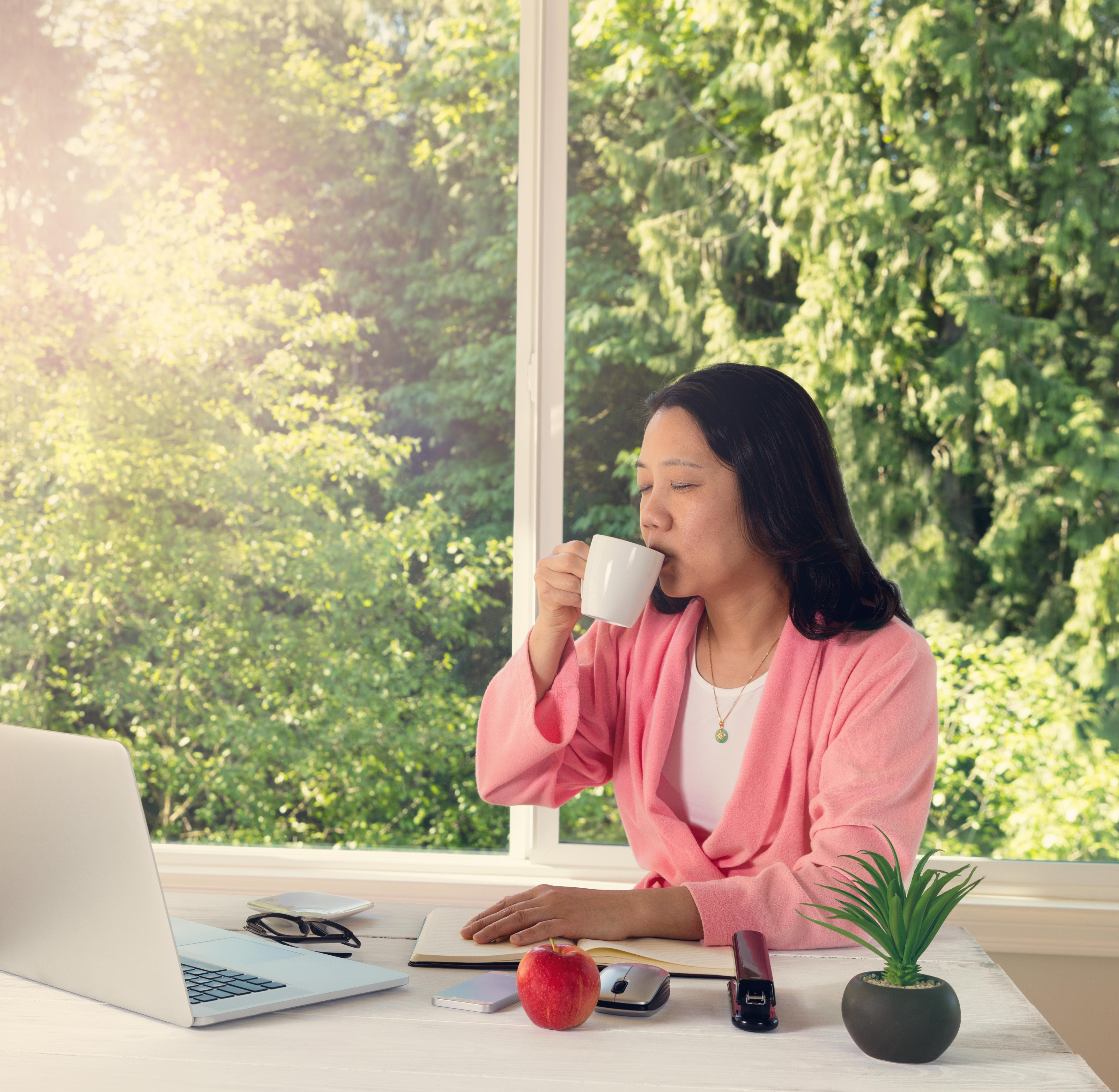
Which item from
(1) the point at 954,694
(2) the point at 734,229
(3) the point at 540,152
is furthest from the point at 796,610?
(3) the point at 540,152

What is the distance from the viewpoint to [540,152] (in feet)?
7.31

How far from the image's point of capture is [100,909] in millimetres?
902

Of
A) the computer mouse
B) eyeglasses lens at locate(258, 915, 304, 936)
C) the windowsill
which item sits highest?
the computer mouse

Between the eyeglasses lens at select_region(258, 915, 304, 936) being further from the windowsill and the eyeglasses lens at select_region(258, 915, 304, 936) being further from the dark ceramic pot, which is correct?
the windowsill

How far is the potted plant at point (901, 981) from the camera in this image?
85cm

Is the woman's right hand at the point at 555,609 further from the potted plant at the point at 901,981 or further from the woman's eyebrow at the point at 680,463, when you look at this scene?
the potted plant at the point at 901,981

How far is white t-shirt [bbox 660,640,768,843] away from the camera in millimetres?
1507

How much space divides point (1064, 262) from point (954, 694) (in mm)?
870

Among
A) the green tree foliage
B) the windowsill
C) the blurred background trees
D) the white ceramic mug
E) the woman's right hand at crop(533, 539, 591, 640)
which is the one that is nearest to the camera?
the white ceramic mug

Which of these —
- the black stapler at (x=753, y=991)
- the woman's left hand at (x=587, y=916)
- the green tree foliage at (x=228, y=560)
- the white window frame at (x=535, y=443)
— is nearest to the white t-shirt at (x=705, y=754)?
the woman's left hand at (x=587, y=916)

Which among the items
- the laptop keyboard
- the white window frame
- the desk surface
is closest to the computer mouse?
the desk surface

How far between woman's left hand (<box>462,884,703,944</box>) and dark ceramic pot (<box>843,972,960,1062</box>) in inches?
11.5

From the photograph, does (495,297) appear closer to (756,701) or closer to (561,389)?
(561,389)

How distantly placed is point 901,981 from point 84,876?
0.67m
